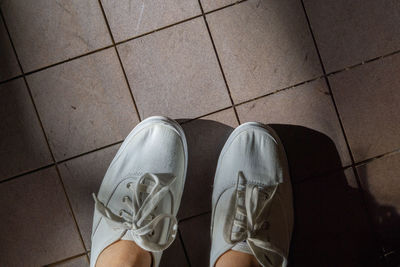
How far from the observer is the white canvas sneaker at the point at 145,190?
1.12 metres

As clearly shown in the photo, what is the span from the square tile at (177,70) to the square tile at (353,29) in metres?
0.37

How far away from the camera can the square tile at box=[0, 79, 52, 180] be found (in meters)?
1.29

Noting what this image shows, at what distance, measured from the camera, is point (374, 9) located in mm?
1278

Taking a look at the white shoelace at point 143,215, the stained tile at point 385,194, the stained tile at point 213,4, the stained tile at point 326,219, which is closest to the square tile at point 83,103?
the white shoelace at point 143,215

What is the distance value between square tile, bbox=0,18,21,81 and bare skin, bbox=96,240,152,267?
67 cm

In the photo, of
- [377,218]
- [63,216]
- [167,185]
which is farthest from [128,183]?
[377,218]

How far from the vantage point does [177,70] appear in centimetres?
128

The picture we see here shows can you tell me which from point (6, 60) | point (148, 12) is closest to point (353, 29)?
point (148, 12)

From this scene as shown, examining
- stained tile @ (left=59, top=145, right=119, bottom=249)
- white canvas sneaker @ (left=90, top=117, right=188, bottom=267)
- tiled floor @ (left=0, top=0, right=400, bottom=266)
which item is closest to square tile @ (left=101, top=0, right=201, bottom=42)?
tiled floor @ (left=0, top=0, right=400, bottom=266)

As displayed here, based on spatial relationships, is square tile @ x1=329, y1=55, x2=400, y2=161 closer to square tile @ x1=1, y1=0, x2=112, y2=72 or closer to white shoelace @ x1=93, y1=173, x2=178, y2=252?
white shoelace @ x1=93, y1=173, x2=178, y2=252

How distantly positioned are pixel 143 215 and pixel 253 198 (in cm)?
Result: 34

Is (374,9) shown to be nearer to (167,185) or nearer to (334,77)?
(334,77)

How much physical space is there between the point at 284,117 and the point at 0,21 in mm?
1023

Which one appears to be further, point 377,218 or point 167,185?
point 377,218
